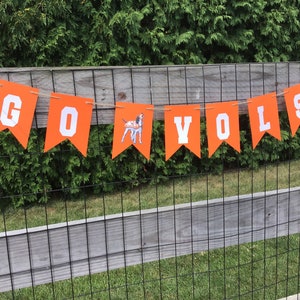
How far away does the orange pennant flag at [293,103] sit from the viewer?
2115mm

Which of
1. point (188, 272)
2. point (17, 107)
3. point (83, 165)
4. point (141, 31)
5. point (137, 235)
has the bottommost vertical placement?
point (188, 272)

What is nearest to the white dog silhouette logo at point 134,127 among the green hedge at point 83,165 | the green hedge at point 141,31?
the green hedge at point 83,165

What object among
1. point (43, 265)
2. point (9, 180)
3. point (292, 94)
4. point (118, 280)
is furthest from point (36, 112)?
point (9, 180)

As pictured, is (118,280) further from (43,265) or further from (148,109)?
(148,109)

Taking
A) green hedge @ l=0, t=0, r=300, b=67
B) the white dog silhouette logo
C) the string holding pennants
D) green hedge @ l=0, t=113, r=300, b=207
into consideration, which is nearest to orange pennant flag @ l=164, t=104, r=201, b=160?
the string holding pennants

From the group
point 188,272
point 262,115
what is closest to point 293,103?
point 262,115

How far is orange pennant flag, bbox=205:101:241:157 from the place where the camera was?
6.37 ft

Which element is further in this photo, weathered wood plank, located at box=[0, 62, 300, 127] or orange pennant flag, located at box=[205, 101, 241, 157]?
orange pennant flag, located at box=[205, 101, 241, 157]

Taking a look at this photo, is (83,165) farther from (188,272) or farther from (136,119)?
(136,119)

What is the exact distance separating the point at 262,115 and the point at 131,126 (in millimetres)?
715

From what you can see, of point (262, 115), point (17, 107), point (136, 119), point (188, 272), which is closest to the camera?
point (17, 107)

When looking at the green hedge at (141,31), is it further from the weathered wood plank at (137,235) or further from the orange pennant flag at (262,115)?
the weathered wood plank at (137,235)

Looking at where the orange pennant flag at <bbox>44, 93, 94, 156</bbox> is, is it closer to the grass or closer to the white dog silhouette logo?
the white dog silhouette logo

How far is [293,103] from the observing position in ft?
7.01
